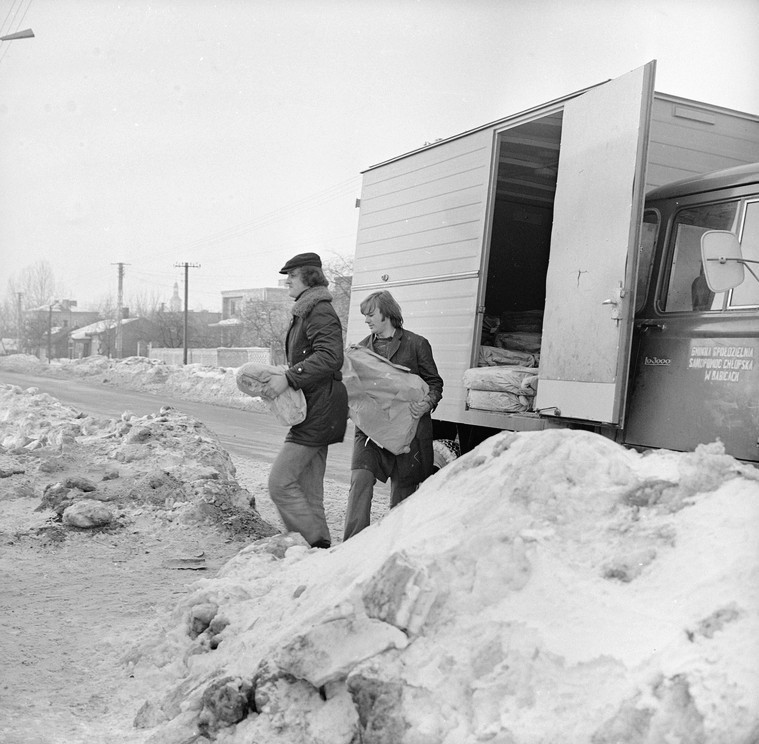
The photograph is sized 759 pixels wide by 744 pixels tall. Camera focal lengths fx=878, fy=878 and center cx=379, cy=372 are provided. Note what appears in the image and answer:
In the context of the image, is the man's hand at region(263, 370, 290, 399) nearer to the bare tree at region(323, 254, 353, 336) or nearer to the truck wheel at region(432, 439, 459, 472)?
the truck wheel at region(432, 439, 459, 472)

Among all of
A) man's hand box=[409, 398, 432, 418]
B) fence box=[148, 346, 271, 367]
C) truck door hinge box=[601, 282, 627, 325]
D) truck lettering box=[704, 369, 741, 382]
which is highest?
truck door hinge box=[601, 282, 627, 325]

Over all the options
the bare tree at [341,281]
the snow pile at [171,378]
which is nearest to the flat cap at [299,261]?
the snow pile at [171,378]

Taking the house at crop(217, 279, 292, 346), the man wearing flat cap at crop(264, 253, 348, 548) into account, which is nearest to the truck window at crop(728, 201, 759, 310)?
the man wearing flat cap at crop(264, 253, 348, 548)

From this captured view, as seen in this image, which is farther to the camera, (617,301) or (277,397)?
(617,301)

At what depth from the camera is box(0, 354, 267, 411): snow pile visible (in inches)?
914

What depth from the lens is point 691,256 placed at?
17.3 ft

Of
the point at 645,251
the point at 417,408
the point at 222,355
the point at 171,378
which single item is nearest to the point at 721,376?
the point at 645,251

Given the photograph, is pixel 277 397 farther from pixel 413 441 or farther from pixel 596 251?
pixel 596 251

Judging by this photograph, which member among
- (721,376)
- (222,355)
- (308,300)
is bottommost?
(222,355)

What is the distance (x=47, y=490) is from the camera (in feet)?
23.7

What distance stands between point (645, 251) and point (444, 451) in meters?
2.46

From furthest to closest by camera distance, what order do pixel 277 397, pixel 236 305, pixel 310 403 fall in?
1. pixel 236 305
2. pixel 310 403
3. pixel 277 397

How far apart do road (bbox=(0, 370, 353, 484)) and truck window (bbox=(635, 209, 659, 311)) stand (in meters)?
5.00

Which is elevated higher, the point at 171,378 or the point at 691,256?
the point at 691,256
